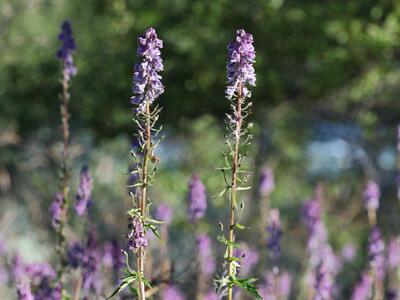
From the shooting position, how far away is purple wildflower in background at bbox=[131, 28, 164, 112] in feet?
8.46

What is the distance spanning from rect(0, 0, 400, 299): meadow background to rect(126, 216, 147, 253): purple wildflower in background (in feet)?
8.16

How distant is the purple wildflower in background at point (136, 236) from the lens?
2584 mm

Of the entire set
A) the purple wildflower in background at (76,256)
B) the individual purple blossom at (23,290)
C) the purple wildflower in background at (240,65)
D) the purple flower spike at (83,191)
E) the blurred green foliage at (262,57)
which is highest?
the blurred green foliage at (262,57)

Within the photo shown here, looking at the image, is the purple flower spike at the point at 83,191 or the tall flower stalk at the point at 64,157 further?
the purple flower spike at the point at 83,191

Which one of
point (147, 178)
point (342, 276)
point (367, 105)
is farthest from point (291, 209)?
point (147, 178)

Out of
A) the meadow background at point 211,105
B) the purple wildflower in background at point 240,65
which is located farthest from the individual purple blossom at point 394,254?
the purple wildflower in background at point 240,65

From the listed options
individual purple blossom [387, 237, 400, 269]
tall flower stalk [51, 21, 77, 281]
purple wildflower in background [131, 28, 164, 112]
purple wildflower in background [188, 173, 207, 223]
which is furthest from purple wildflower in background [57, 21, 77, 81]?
individual purple blossom [387, 237, 400, 269]

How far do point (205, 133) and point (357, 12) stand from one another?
19.7 feet

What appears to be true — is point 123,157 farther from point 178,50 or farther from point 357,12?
point 357,12

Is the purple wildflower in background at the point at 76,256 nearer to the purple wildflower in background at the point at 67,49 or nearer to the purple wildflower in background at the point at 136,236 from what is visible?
the purple wildflower in background at the point at 67,49

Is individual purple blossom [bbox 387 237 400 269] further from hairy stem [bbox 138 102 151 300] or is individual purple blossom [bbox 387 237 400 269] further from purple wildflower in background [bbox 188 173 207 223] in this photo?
hairy stem [bbox 138 102 151 300]

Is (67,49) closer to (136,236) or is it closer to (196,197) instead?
(196,197)

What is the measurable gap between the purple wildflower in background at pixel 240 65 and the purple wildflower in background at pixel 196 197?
1.74 meters

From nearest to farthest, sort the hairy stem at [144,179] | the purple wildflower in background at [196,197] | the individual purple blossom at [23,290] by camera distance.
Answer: the hairy stem at [144,179] < the individual purple blossom at [23,290] < the purple wildflower in background at [196,197]
